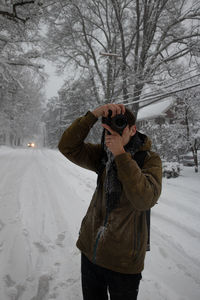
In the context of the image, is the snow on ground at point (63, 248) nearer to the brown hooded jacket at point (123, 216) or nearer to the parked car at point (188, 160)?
the brown hooded jacket at point (123, 216)

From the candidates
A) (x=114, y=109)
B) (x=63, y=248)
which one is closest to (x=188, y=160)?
(x=63, y=248)

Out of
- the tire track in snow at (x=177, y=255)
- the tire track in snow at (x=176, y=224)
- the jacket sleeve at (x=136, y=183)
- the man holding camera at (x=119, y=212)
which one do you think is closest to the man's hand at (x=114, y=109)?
the man holding camera at (x=119, y=212)

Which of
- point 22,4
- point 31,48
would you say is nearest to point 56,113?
point 31,48

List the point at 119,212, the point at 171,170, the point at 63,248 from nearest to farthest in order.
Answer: the point at 119,212, the point at 63,248, the point at 171,170

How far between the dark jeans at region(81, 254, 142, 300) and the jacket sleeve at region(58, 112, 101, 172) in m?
0.72

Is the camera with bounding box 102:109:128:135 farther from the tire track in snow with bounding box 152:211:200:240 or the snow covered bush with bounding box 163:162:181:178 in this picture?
the snow covered bush with bounding box 163:162:181:178

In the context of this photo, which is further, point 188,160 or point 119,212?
point 188,160

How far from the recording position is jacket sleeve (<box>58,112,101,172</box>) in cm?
123

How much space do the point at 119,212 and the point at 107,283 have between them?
555 mm

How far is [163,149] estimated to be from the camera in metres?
9.81

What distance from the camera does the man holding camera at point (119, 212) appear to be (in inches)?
38.5

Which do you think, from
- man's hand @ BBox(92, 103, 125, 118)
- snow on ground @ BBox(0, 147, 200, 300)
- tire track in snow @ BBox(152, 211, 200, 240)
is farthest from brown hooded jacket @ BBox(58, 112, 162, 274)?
tire track in snow @ BBox(152, 211, 200, 240)

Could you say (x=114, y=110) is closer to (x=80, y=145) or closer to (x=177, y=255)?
(x=80, y=145)

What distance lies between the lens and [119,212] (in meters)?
1.12
